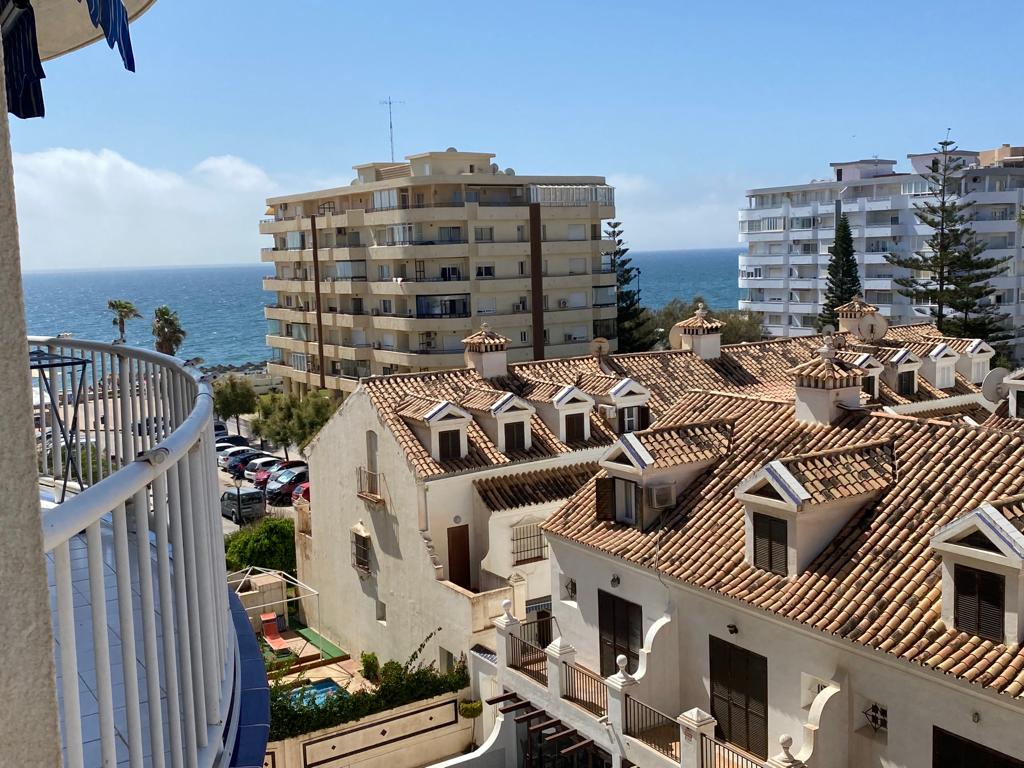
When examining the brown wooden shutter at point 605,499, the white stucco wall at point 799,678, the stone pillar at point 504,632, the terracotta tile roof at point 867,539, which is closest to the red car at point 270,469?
the stone pillar at point 504,632

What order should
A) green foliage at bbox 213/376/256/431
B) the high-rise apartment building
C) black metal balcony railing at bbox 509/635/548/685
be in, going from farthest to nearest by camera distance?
the high-rise apartment building → green foliage at bbox 213/376/256/431 → black metal balcony railing at bbox 509/635/548/685

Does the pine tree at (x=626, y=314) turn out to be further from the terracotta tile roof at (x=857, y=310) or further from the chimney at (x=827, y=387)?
the chimney at (x=827, y=387)

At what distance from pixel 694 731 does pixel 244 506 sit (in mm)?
29499

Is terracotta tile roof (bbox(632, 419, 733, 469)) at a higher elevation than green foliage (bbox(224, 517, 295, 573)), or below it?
higher

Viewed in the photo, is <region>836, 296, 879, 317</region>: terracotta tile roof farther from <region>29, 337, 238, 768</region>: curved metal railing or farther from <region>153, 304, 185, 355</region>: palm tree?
<region>29, 337, 238, 768</region>: curved metal railing

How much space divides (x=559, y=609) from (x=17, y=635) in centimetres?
1843

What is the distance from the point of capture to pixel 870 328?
33625mm

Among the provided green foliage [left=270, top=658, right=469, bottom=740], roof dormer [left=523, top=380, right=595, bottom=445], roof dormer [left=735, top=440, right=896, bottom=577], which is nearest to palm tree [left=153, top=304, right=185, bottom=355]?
roof dormer [left=523, top=380, right=595, bottom=445]

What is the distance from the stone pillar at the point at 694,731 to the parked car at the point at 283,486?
100 ft

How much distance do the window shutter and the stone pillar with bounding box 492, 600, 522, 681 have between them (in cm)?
833

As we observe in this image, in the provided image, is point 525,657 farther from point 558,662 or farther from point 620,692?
point 620,692

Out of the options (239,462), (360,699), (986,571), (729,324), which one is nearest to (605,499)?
(360,699)

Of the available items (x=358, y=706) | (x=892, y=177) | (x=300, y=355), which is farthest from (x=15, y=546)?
(x=892, y=177)

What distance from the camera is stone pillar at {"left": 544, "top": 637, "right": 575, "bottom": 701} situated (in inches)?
728
